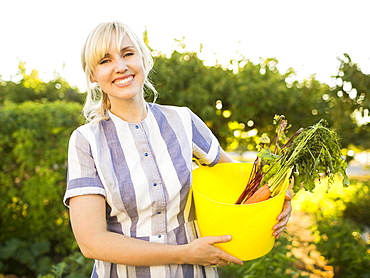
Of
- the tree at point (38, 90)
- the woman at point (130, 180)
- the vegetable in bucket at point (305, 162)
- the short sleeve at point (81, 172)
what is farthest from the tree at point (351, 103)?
the tree at point (38, 90)

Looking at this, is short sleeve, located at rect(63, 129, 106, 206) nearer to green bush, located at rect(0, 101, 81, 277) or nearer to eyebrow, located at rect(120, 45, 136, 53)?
eyebrow, located at rect(120, 45, 136, 53)

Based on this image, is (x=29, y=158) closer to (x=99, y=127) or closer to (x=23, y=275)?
(x=23, y=275)

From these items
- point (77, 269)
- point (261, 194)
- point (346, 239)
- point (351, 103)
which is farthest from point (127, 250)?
point (351, 103)

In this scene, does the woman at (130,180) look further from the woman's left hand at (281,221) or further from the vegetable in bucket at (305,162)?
the vegetable in bucket at (305,162)

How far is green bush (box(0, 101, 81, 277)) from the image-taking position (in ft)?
9.94

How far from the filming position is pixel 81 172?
1102 mm

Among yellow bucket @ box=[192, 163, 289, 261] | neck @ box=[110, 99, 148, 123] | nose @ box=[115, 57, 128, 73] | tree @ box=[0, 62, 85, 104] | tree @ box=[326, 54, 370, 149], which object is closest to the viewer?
yellow bucket @ box=[192, 163, 289, 261]

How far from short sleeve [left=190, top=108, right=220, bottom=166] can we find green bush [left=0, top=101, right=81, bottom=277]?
2056 millimetres

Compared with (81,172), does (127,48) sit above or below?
above

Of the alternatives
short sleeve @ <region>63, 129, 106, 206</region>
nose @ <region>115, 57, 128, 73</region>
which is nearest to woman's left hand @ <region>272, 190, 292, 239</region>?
short sleeve @ <region>63, 129, 106, 206</region>

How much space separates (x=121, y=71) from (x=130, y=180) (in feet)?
1.33

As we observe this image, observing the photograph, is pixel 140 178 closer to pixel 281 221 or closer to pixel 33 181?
pixel 281 221

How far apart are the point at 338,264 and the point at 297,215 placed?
6.75ft

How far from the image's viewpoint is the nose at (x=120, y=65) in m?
1.16
